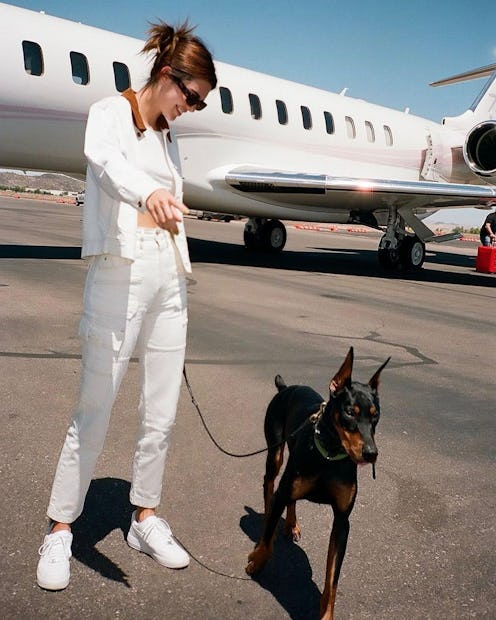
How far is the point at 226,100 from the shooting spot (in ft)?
45.6

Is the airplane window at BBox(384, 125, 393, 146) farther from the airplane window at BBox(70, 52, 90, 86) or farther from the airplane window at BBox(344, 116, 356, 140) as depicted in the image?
the airplane window at BBox(70, 52, 90, 86)

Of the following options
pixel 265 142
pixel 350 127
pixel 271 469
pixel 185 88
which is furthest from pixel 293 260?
pixel 185 88

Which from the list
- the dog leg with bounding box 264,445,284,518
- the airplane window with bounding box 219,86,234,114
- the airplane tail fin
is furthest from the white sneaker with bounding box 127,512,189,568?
the airplane tail fin

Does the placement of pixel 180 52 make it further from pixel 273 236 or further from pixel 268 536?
pixel 273 236

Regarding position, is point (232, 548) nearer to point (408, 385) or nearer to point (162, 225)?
point (162, 225)

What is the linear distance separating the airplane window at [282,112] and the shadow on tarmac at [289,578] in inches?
516

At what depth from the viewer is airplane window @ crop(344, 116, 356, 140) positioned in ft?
56.1

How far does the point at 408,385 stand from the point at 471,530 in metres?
2.70

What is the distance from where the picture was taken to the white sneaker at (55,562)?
8.71 feet

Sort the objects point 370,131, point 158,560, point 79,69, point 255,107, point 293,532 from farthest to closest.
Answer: point 370,131 < point 255,107 < point 79,69 < point 293,532 < point 158,560

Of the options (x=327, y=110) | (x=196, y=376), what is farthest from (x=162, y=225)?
(x=327, y=110)

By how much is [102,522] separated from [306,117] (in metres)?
14.0

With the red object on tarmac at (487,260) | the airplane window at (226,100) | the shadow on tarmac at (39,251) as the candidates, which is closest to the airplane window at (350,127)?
the airplane window at (226,100)

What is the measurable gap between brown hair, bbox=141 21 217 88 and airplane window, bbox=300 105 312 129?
44.1 ft
